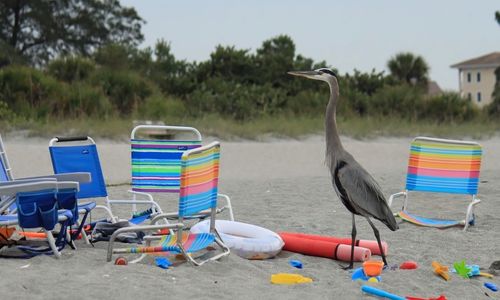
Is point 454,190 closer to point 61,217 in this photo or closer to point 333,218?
point 333,218

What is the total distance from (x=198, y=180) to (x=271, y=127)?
1295 centimetres

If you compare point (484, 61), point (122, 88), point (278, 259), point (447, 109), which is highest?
point (484, 61)

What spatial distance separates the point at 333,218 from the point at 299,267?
278cm

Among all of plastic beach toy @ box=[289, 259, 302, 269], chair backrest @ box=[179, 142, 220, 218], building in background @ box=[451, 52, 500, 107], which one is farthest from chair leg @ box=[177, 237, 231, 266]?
building in background @ box=[451, 52, 500, 107]

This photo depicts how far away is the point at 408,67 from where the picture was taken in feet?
115

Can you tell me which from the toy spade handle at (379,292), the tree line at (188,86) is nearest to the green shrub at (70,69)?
the tree line at (188,86)

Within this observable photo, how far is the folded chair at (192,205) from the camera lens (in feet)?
18.3

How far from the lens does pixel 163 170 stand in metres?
7.76

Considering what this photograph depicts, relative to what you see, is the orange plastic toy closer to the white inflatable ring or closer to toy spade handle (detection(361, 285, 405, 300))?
toy spade handle (detection(361, 285, 405, 300))

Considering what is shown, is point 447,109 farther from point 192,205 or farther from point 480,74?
point 480,74

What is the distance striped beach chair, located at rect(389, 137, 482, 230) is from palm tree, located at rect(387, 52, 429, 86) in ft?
87.3

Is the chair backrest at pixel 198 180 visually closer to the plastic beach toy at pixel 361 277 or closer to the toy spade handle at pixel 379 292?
the plastic beach toy at pixel 361 277

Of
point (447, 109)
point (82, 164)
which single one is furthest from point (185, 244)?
point (447, 109)

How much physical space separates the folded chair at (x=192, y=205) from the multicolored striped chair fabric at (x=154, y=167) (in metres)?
1.63
